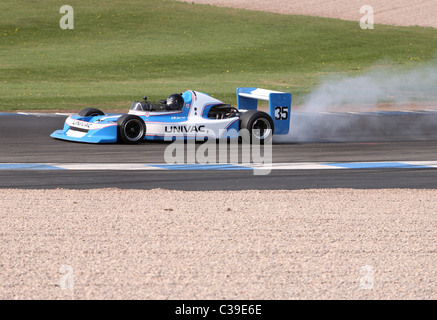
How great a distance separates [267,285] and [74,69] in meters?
31.0

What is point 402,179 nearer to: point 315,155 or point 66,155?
point 315,155

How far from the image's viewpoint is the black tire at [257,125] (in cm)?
1446

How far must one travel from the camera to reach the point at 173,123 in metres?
14.3

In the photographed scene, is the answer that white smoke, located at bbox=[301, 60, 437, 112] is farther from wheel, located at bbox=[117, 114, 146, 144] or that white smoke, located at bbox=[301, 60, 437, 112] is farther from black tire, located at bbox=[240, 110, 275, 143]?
wheel, located at bbox=[117, 114, 146, 144]

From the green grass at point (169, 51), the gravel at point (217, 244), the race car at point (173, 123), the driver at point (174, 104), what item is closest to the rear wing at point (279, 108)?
the race car at point (173, 123)

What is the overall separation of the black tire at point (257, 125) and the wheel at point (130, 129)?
76.3 inches

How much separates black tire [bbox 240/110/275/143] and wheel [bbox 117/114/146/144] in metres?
1.94

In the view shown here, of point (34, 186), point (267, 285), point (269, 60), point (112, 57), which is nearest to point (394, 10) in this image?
point (269, 60)

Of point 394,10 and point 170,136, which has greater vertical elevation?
point 394,10

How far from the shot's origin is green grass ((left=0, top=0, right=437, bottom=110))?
1155 inches

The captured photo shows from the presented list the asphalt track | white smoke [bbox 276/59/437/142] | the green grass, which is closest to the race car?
the asphalt track

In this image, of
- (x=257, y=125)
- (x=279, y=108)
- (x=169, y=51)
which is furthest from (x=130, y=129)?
(x=169, y=51)

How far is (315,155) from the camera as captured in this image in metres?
13.4

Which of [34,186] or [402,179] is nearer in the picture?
[34,186]
